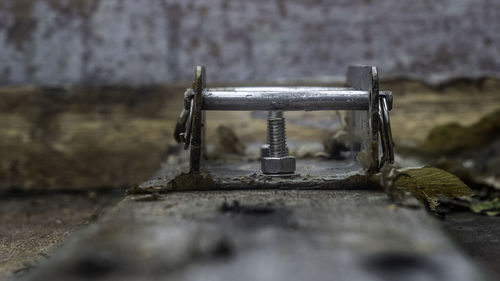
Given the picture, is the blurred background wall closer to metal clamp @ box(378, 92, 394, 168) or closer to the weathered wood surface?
metal clamp @ box(378, 92, 394, 168)

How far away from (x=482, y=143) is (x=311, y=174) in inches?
49.5

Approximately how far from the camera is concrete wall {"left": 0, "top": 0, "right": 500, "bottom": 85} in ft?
8.18

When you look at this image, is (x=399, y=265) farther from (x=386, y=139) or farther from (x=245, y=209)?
(x=386, y=139)

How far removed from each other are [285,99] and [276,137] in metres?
0.09

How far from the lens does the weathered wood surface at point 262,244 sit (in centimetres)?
72

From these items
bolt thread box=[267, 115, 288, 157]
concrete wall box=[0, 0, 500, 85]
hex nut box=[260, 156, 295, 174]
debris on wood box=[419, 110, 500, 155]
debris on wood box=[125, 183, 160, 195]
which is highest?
concrete wall box=[0, 0, 500, 85]

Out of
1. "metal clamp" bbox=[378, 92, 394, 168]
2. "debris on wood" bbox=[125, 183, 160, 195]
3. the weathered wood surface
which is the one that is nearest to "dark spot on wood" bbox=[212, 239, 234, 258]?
the weathered wood surface

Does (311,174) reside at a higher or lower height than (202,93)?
lower

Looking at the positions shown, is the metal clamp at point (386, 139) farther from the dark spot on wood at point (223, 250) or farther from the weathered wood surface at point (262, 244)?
the dark spot on wood at point (223, 250)

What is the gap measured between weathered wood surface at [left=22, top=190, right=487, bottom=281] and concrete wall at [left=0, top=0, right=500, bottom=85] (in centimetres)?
149

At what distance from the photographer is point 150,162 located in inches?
96.0

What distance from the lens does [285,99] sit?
4.50 feet

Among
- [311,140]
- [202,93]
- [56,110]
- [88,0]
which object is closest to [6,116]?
[56,110]

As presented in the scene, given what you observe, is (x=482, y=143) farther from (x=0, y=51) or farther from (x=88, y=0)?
(x=0, y=51)
